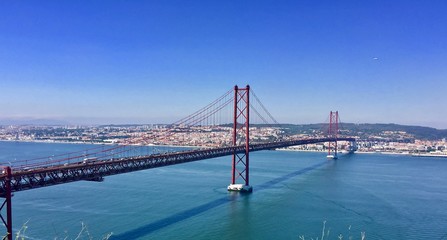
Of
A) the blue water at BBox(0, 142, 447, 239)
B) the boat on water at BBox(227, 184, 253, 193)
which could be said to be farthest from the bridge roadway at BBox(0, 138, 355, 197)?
the boat on water at BBox(227, 184, 253, 193)

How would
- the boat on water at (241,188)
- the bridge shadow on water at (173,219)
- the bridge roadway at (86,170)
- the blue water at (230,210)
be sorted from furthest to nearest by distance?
the boat on water at (241,188) → the blue water at (230,210) → the bridge shadow on water at (173,219) → the bridge roadway at (86,170)

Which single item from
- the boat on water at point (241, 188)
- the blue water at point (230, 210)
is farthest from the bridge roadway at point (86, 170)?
the boat on water at point (241, 188)

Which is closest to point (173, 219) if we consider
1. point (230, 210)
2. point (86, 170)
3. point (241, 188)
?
point (230, 210)

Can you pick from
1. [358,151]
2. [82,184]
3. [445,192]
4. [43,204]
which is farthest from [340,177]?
[358,151]

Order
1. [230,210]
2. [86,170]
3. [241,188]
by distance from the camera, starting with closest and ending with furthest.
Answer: [86,170] → [230,210] → [241,188]

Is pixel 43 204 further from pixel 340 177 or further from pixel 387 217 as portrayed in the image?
A: pixel 340 177

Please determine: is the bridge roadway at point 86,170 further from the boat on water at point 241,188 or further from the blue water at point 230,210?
the boat on water at point 241,188

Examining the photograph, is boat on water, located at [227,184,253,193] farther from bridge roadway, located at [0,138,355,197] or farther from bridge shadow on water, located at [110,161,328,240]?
bridge roadway, located at [0,138,355,197]

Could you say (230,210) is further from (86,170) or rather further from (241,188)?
(86,170)

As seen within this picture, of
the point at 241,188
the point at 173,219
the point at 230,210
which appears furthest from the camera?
the point at 241,188
